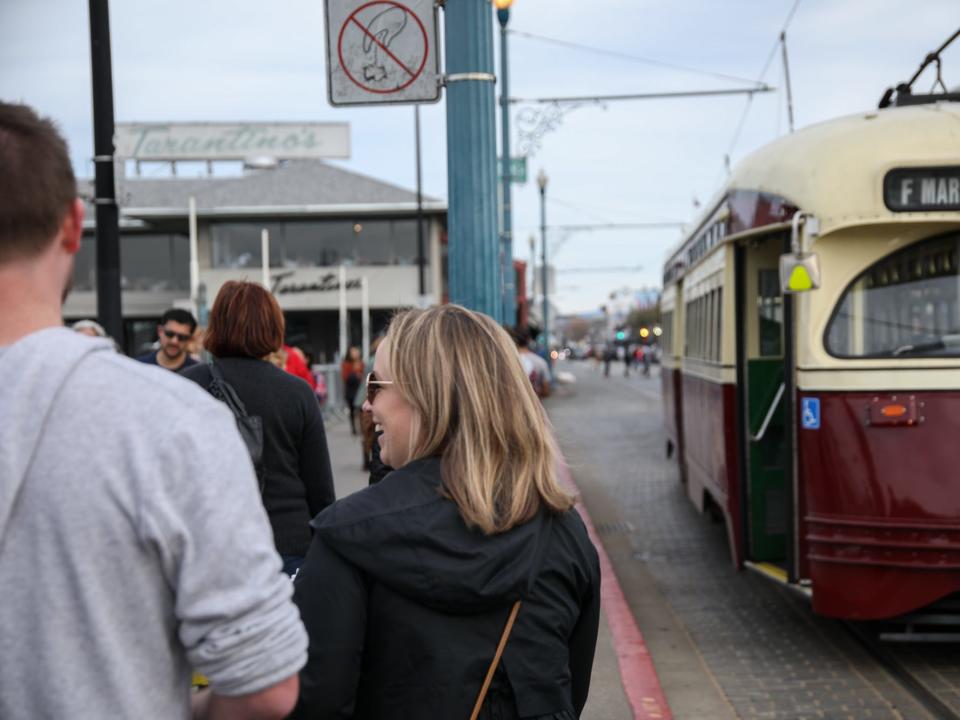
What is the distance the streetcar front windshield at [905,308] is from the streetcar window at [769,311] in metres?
1.66

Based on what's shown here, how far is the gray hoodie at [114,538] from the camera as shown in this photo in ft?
4.81

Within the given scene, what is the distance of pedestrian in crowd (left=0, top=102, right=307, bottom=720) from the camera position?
1.47m

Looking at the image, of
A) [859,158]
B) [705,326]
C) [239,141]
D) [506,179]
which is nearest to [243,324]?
[859,158]

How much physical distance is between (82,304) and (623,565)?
36054mm

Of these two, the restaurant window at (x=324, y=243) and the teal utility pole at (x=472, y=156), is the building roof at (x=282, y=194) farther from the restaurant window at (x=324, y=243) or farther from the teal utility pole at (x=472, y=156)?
the teal utility pole at (x=472, y=156)

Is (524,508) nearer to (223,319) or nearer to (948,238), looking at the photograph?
(223,319)

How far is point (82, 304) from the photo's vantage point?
42.4m

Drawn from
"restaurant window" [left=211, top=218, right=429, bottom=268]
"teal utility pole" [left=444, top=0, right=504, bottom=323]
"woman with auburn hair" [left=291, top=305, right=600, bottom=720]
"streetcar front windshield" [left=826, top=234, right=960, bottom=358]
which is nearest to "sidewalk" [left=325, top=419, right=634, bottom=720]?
"teal utility pole" [left=444, top=0, right=504, bottom=323]

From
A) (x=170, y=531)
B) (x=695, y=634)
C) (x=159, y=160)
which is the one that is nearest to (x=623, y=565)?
(x=695, y=634)

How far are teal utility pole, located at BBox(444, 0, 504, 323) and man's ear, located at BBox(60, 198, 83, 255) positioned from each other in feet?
13.7

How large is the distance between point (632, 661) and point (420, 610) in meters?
4.63

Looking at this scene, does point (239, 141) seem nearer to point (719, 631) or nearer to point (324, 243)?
point (324, 243)

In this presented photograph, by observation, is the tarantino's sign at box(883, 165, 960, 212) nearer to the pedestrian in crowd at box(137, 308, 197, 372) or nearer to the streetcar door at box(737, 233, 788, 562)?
the streetcar door at box(737, 233, 788, 562)

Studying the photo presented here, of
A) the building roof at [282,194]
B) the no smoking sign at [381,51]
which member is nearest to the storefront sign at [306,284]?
the building roof at [282,194]
